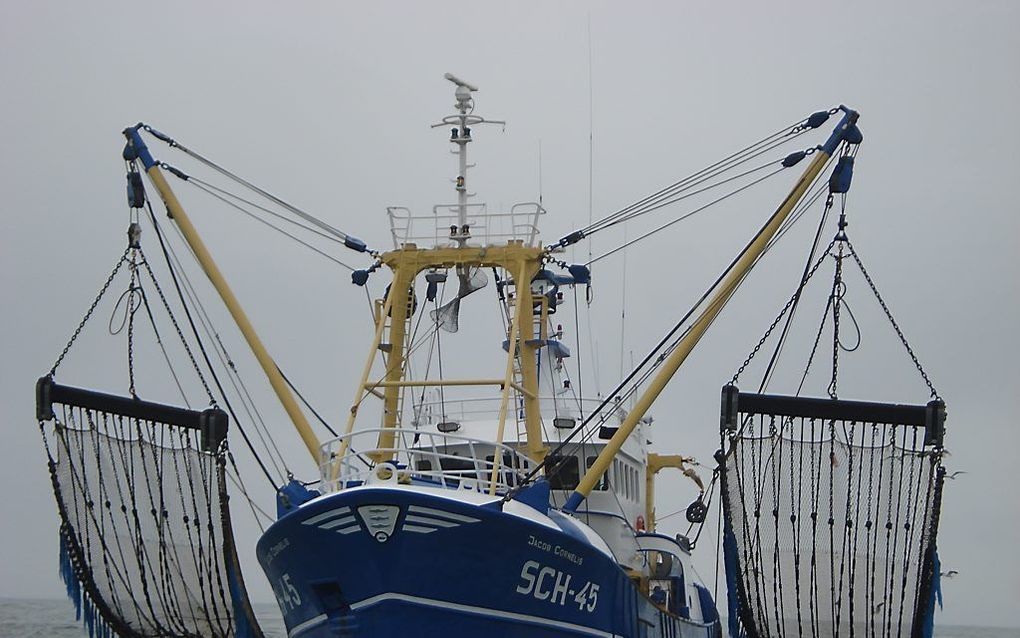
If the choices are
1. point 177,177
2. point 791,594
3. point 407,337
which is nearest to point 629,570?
point 791,594

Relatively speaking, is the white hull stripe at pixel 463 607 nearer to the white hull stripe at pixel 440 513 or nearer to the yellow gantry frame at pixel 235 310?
the white hull stripe at pixel 440 513

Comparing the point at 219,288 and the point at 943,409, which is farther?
the point at 219,288

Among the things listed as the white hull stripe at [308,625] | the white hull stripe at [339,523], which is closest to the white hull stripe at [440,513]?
the white hull stripe at [339,523]

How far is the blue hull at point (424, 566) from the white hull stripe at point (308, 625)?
0.09 ft

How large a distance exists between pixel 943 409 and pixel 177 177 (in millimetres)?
14463

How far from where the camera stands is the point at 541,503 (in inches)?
1011

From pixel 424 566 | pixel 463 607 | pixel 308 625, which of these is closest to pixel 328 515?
pixel 424 566

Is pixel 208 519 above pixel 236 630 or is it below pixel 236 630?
above

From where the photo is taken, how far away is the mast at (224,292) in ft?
95.3

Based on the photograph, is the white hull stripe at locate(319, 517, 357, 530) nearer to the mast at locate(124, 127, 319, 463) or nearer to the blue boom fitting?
the mast at locate(124, 127, 319, 463)

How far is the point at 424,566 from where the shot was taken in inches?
929

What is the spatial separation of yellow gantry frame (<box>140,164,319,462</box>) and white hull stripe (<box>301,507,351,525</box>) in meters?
4.60

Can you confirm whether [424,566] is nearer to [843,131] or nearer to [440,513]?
[440,513]

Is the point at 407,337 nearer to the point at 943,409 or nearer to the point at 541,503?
the point at 541,503
